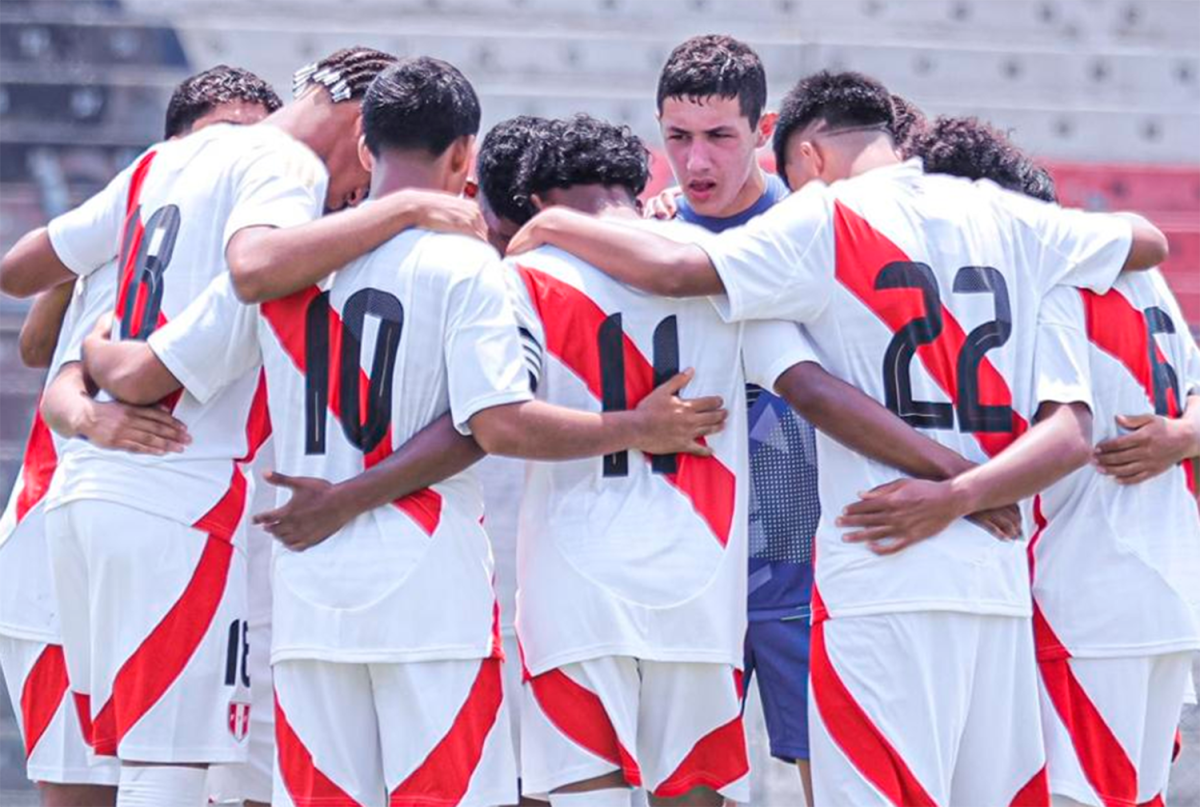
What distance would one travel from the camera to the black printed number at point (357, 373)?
11.7ft

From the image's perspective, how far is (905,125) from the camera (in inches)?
173

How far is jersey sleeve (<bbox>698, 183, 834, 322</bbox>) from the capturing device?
11.9ft

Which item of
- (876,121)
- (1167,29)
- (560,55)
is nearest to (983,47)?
(1167,29)

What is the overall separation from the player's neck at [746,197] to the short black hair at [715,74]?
16 cm

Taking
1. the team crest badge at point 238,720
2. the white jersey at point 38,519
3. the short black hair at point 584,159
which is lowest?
the team crest badge at point 238,720

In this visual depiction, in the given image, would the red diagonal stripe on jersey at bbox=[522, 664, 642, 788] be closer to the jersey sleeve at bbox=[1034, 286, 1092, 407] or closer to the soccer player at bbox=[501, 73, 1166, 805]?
the soccer player at bbox=[501, 73, 1166, 805]

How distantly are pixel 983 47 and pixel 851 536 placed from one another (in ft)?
30.3

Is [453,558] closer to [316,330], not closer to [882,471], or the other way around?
[316,330]

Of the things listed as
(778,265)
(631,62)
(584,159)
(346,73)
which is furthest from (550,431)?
(631,62)

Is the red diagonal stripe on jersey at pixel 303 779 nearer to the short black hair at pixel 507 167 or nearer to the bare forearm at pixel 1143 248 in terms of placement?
the short black hair at pixel 507 167

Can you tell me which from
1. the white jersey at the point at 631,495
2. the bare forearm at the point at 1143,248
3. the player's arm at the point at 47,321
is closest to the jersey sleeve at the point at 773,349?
the white jersey at the point at 631,495

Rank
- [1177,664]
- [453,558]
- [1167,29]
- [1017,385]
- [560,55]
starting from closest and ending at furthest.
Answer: [453,558] → [1017,385] → [1177,664] → [560,55] → [1167,29]

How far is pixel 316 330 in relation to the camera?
11.9ft

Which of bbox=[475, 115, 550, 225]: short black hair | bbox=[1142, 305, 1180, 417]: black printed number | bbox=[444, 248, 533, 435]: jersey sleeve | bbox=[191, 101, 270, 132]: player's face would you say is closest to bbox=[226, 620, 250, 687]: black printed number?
bbox=[444, 248, 533, 435]: jersey sleeve
